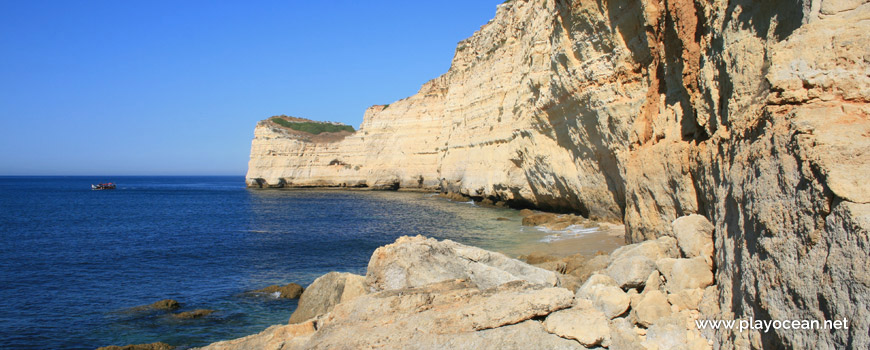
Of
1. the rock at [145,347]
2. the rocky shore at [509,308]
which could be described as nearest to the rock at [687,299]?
the rocky shore at [509,308]

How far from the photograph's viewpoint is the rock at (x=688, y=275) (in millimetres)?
6484

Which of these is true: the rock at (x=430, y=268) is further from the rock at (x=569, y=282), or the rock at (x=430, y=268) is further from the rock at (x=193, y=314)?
the rock at (x=193, y=314)

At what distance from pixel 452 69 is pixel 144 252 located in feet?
109

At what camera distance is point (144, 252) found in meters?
19.3

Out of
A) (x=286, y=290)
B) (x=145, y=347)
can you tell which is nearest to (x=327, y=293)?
(x=145, y=347)

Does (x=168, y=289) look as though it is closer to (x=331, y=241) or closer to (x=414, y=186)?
(x=331, y=241)

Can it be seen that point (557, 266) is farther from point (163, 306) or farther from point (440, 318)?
point (163, 306)

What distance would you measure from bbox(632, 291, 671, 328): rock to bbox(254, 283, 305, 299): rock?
26.7 feet

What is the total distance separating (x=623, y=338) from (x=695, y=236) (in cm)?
264

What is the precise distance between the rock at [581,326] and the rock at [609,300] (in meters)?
1.38

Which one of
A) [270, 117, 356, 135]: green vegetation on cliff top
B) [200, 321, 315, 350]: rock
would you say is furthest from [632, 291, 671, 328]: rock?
[270, 117, 356, 135]: green vegetation on cliff top

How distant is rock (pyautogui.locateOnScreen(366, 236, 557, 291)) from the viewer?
7.41 m

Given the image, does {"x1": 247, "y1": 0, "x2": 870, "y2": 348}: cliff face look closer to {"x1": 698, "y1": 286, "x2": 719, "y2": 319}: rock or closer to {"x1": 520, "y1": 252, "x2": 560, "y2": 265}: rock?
{"x1": 698, "y1": 286, "x2": 719, "y2": 319}: rock

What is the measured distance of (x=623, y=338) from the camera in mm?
5430
